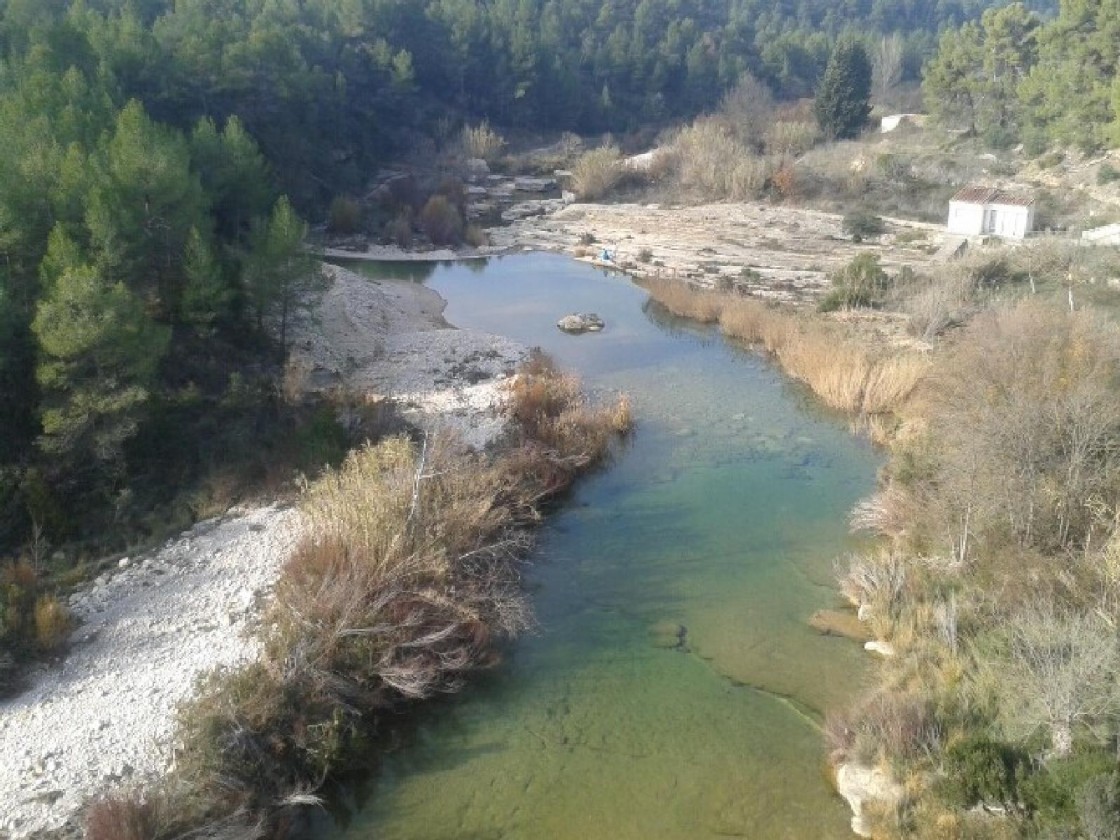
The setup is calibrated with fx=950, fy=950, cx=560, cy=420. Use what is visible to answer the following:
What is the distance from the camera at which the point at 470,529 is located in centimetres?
1764

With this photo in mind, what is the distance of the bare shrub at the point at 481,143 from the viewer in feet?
228

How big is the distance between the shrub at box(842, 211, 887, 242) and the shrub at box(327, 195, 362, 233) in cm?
2517

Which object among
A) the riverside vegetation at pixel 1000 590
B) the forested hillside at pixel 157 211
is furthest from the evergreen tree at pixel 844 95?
the riverside vegetation at pixel 1000 590

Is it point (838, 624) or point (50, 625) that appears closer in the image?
point (50, 625)

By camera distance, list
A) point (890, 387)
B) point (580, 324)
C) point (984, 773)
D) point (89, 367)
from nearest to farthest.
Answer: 1. point (984, 773)
2. point (89, 367)
3. point (890, 387)
4. point (580, 324)

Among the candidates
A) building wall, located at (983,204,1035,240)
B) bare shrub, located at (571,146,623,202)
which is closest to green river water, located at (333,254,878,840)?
building wall, located at (983,204,1035,240)

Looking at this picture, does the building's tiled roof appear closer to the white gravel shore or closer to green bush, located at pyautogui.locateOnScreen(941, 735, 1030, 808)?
the white gravel shore

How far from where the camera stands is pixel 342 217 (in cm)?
4944

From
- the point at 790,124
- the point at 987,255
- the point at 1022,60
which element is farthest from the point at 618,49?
the point at 987,255

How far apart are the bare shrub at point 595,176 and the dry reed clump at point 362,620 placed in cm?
4337

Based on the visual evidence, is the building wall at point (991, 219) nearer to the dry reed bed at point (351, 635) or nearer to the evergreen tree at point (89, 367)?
the dry reed bed at point (351, 635)

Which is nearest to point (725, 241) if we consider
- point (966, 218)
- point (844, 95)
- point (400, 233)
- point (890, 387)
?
point (966, 218)

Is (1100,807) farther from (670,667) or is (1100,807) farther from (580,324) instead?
(580,324)

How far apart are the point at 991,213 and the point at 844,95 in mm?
26238
